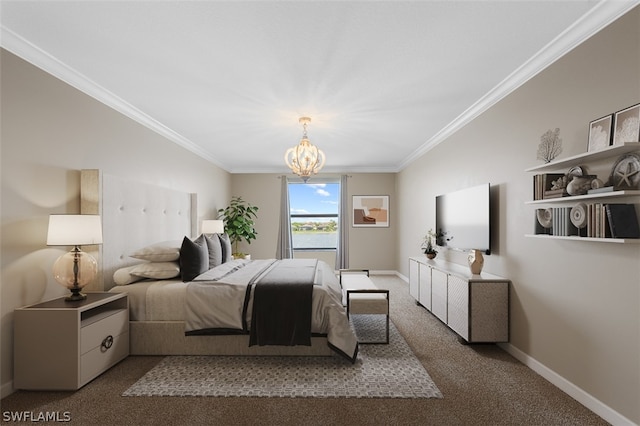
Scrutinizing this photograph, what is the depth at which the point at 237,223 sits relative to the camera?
6270 mm

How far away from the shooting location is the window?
7.33 metres

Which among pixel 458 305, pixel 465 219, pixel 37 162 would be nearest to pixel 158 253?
pixel 37 162

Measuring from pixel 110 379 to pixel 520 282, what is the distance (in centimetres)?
350

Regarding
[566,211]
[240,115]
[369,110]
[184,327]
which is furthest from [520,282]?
[240,115]

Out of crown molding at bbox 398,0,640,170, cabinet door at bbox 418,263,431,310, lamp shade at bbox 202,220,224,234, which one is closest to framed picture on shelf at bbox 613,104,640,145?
crown molding at bbox 398,0,640,170

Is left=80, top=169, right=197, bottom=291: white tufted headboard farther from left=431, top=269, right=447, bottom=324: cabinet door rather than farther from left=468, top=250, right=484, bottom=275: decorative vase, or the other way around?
left=468, top=250, right=484, bottom=275: decorative vase

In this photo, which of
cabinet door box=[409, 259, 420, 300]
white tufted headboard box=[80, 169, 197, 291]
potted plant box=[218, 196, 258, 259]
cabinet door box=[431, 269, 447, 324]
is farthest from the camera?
potted plant box=[218, 196, 258, 259]

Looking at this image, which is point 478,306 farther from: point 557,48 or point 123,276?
point 123,276

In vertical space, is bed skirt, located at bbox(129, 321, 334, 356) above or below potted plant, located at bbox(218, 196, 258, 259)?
below

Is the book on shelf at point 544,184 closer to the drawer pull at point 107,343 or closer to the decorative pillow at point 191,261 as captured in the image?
the decorative pillow at point 191,261

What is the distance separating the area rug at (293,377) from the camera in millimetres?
2230

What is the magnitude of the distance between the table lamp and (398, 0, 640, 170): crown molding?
→ 370 cm

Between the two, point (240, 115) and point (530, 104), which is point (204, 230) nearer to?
point (240, 115)

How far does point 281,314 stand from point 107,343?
4.67 feet
